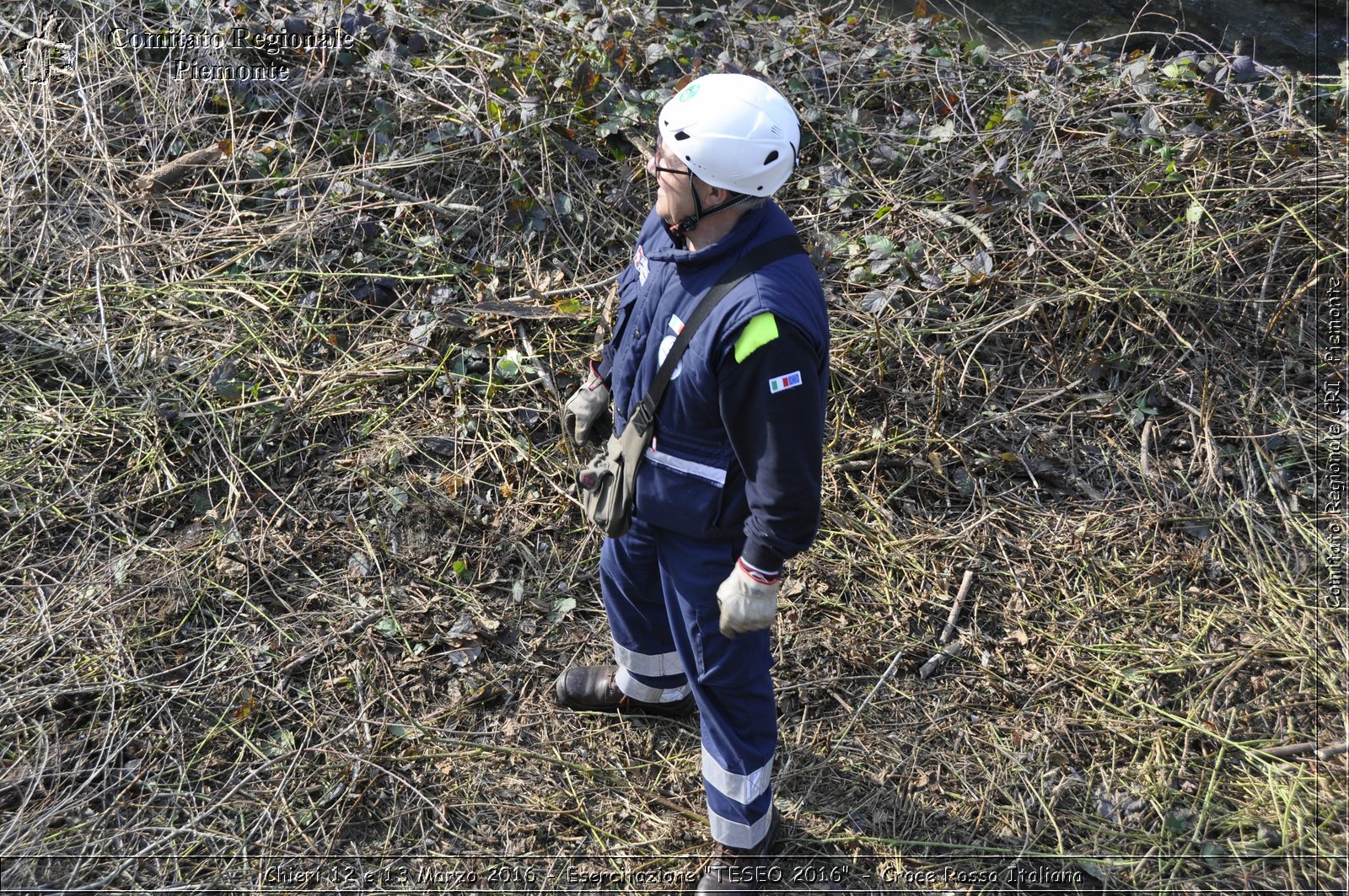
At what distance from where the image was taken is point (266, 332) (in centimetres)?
400

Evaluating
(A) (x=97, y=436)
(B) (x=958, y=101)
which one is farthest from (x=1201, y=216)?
(A) (x=97, y=436)

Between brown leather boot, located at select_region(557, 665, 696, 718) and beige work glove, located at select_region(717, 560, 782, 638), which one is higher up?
beige work glove, located at select_region(717, 560, 782, 638)

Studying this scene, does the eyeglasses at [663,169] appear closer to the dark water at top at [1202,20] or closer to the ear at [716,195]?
the ear at [716,195]

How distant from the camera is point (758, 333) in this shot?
2047 millimetres

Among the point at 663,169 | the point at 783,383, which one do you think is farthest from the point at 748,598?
the point at 663,169

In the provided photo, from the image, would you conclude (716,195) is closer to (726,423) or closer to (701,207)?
(701,207)

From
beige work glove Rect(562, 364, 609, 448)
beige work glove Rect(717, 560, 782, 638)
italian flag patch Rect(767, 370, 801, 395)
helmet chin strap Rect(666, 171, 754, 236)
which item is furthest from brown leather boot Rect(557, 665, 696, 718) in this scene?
helmet chin strap Rect(666, 171, 754, 236)

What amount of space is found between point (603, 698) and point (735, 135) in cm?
184

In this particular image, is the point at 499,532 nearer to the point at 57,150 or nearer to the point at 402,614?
the point at 402,614

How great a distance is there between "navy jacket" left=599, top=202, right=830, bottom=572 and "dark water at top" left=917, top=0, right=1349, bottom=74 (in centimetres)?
459

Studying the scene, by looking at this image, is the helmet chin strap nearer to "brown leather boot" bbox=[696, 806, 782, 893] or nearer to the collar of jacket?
the collar of jacket

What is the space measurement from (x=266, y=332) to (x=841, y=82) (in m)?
2.93

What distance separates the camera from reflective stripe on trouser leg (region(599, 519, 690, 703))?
2.65 metres

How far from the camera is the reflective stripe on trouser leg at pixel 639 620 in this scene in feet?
8.70
